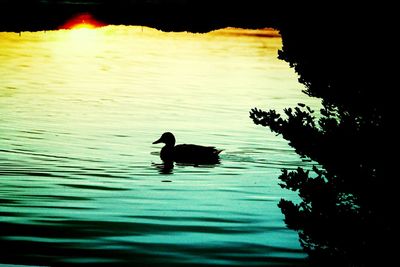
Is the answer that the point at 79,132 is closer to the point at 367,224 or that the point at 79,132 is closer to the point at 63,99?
the point at 63,99

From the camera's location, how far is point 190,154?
20453mm

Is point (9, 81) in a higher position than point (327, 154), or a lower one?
higher

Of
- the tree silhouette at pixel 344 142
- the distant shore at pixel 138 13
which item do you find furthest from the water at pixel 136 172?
the tree silhouette at pixel 344 142

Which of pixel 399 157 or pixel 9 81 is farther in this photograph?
pixel 9 81

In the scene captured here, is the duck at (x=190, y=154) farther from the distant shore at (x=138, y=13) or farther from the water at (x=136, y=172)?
the distant shore at (x=138, y=13)

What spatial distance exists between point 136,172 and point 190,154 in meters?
2.12

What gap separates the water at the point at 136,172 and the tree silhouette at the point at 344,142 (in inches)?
132

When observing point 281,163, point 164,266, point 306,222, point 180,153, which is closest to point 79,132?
point 180,153

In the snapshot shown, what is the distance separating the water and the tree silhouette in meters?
3.34

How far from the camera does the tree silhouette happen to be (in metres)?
7.45

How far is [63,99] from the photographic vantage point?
111 feet

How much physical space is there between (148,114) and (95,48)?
42.1 metres

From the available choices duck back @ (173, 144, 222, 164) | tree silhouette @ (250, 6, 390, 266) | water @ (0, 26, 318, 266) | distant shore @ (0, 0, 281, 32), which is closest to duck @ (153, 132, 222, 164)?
duck back @ (173, 144, 222, 164)

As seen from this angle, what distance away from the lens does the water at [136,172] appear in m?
11.6
